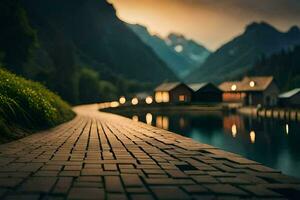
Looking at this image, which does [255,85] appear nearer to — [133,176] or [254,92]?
[254,92]

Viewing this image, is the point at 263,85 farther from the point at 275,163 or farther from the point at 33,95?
the point at 33,95

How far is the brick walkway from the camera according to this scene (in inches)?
210

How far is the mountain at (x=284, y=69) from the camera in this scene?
344 feet

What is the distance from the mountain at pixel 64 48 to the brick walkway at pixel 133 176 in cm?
4821

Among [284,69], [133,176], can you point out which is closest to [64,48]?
[133,176]

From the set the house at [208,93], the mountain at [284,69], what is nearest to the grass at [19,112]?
the house at [208,93]

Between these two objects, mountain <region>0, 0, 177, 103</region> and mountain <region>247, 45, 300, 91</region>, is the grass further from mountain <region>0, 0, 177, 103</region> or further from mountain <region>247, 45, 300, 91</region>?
mountain <region>247, 45, 300, 91</region>

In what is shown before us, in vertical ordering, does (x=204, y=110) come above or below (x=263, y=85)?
below

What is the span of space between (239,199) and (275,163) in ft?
58.7

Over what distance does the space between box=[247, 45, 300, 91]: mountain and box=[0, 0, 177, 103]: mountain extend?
4407 centimetres

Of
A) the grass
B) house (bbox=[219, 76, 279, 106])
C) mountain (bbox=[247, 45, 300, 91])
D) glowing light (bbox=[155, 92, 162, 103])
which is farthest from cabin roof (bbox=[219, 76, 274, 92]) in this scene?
the grass

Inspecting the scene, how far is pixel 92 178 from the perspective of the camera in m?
6.22

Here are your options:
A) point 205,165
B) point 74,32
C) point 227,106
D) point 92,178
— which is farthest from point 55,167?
point 74,32

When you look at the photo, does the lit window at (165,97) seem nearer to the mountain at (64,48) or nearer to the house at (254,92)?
the mountain at (64,48)
